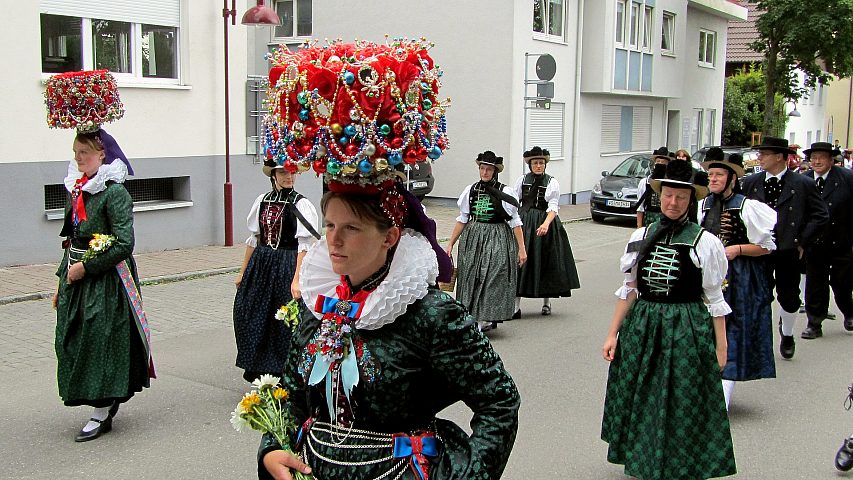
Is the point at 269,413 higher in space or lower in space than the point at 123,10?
lower

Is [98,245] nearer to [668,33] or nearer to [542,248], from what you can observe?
[542,248]

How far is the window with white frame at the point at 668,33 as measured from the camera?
2988 centimetres

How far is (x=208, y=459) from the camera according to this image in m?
5.61

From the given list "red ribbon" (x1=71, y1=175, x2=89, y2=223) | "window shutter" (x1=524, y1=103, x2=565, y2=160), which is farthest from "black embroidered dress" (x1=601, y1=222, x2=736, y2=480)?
"window shutter" (x1=524, y1=103, x2=565, y2=160)

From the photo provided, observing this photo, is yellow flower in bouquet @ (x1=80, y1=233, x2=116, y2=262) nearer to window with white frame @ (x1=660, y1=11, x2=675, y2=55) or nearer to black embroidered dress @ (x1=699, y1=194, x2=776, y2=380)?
black embroidered dress @ (x1=699, y1=194, x2=776, y2=380)

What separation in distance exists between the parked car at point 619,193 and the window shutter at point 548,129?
2219 millimetres

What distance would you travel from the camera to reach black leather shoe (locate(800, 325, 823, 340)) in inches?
380

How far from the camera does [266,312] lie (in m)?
6.68

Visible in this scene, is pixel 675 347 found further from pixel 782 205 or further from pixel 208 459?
pixel 782 205

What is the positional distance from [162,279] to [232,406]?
217 inches

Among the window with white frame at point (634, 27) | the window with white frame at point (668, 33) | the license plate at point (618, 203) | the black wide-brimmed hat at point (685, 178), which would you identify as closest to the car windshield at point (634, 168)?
the license plate at point (618, 203)

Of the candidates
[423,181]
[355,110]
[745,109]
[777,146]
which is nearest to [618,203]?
[423,181]

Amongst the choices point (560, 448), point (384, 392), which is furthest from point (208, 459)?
point (384, 392)

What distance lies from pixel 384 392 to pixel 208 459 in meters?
3.40
